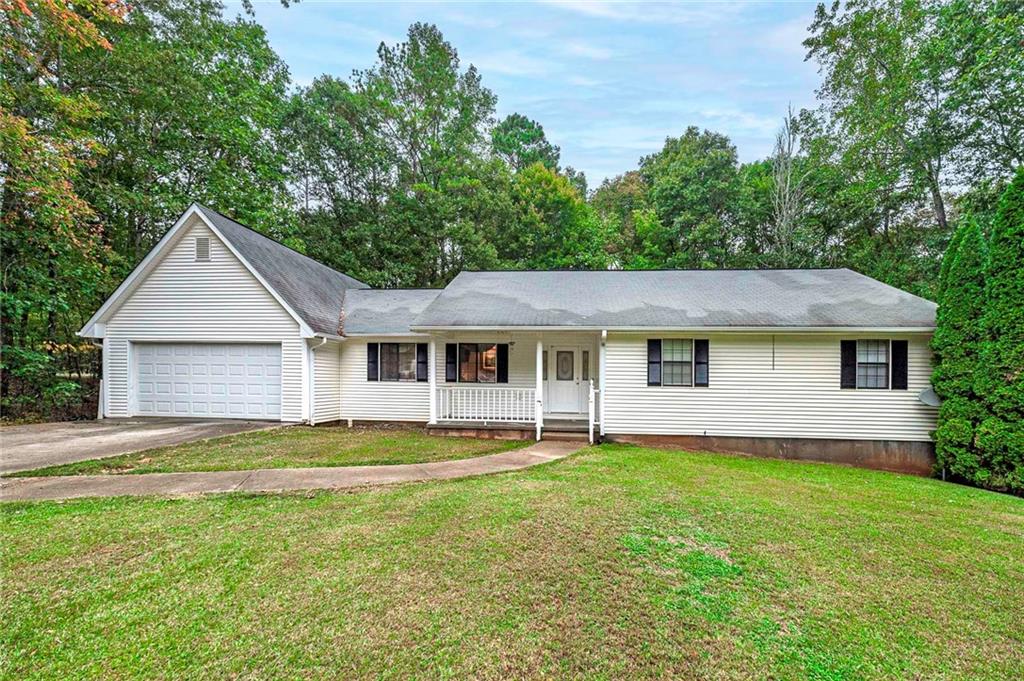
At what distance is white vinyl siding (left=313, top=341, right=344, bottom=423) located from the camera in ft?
37.9

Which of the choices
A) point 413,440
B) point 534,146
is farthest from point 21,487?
point 534,146

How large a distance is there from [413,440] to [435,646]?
281 inches

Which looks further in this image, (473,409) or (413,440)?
(473,409)

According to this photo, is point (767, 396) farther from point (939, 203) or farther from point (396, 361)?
point (939, 203)

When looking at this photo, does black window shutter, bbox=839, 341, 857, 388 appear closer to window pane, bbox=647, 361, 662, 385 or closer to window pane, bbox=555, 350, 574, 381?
window pane, bbox=647, 361, 662, 385

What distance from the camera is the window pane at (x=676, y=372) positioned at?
998 centimetres

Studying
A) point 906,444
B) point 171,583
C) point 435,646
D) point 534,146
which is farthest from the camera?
point 534,146

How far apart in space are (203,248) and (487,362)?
8281 mm

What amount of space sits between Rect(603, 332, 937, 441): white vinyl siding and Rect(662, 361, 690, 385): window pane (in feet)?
0.58

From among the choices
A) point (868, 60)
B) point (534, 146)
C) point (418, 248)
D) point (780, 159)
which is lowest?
point (418, 248)

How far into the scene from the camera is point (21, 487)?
18.5 ft

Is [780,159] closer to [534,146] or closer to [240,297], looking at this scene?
[534,146]

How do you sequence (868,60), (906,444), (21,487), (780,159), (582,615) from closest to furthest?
(582,615)
(21,487)
(906,444)
(868,60)
(780,159)

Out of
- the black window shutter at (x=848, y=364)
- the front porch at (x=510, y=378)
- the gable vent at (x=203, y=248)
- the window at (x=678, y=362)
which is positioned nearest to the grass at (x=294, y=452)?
the front porch at (x=510, y=378)
